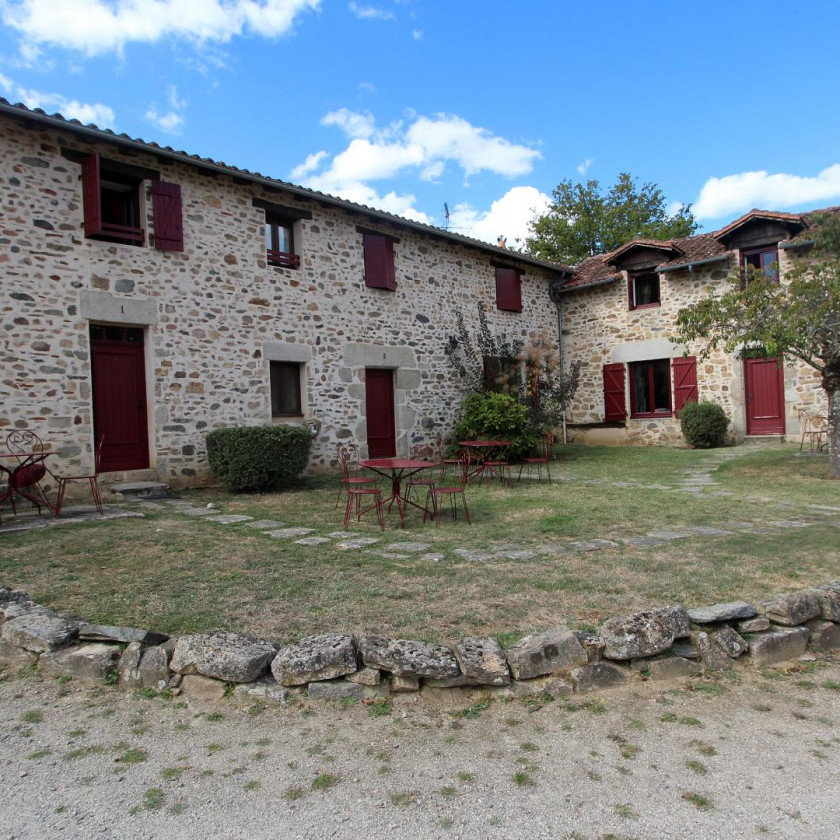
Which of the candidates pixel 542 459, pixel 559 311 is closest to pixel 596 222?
pixel 559 311

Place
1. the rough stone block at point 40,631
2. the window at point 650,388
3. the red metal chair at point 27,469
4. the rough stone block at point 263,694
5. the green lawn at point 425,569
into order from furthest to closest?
the window at point 650,388
the red metal chair at point 27,469
the green lawn at point 425,569
the rough stone block at point 40,631
the rough stone block at point 263,694

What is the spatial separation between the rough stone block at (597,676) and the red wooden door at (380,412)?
8736mm

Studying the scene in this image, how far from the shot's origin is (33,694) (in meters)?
2.92

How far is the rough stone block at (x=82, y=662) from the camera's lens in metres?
3.03

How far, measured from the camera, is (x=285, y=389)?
Answer: 408 inches

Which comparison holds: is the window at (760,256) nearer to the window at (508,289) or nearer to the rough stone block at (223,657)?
the window at (508,289)

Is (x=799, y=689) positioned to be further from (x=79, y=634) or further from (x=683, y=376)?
(x=683, y=376)

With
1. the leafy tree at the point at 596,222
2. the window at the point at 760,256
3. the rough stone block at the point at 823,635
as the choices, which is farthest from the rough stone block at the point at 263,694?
Result: the leafy tree at the point at 596,222

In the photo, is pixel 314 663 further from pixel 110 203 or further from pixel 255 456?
pixel 110 203

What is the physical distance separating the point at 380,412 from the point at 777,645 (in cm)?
909

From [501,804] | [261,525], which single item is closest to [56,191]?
[261,525]

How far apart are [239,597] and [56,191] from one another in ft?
21.2

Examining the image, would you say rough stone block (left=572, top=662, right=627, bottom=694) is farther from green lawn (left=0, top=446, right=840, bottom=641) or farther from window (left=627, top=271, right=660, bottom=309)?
window (left=627, top=271, right=660, bottom=309)

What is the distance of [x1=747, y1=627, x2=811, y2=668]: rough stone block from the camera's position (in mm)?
3152
